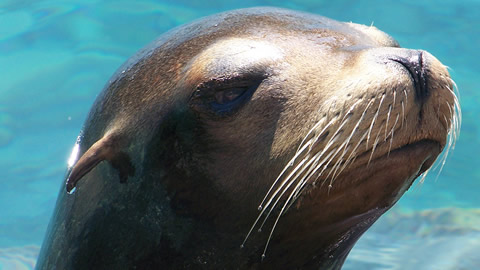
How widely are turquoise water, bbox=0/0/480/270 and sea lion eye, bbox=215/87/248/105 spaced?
14.6 feet

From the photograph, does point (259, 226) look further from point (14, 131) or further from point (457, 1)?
point (457, 1)

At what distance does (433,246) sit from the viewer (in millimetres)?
7680

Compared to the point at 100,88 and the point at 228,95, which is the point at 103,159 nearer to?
the point at 228,95

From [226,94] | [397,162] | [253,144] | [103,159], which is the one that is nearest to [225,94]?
[226,94]

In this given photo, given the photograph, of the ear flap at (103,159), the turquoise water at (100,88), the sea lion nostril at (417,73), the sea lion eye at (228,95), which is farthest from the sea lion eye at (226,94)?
the turquoise water at (100,88)

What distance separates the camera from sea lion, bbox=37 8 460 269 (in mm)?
3176

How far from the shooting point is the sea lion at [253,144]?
10.4ft

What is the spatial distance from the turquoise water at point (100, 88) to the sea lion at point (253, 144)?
411 cm

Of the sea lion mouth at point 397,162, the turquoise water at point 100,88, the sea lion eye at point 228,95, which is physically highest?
the turquoise water at point 100,88

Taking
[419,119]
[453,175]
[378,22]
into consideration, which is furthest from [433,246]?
[419,119]

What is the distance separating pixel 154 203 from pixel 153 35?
712cm

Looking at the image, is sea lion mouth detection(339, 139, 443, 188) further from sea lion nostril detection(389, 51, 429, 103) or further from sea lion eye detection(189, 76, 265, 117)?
sea lion eye detection(189, 76, 265, 117)

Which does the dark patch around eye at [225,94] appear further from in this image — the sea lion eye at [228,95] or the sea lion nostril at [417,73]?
the sea lion nostril at [417,73]

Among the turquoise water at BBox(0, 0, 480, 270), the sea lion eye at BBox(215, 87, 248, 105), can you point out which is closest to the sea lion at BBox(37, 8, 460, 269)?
the sea lion eye at BBox(215, 87, 248, 105)
